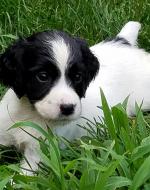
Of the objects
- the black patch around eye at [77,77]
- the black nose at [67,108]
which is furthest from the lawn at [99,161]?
the black patch around eye at [77,77]

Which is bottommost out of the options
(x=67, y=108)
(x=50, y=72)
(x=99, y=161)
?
(x=99, y=161)

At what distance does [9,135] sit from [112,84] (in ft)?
3.23

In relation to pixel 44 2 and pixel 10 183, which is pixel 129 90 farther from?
pixel 10 183

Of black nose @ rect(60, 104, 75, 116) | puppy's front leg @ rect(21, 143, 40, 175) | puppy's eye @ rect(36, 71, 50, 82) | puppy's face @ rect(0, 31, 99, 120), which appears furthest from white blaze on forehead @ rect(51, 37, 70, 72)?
puppy's front leg @ rect(21, 143, 40, 175)

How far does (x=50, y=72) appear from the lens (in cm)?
430

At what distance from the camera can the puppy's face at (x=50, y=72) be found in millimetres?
4246

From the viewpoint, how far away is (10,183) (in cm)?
380

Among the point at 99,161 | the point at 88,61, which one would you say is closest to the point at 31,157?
the point at 88,61

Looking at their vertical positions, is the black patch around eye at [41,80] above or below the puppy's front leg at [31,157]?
above

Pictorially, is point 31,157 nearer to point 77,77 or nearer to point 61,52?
point 77,77

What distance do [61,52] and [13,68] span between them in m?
0.35

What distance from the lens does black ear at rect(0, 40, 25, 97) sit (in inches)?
175

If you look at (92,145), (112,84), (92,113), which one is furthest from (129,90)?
(92,145)

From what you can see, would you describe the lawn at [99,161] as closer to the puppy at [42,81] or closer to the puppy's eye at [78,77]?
the puppy at [42,81]
